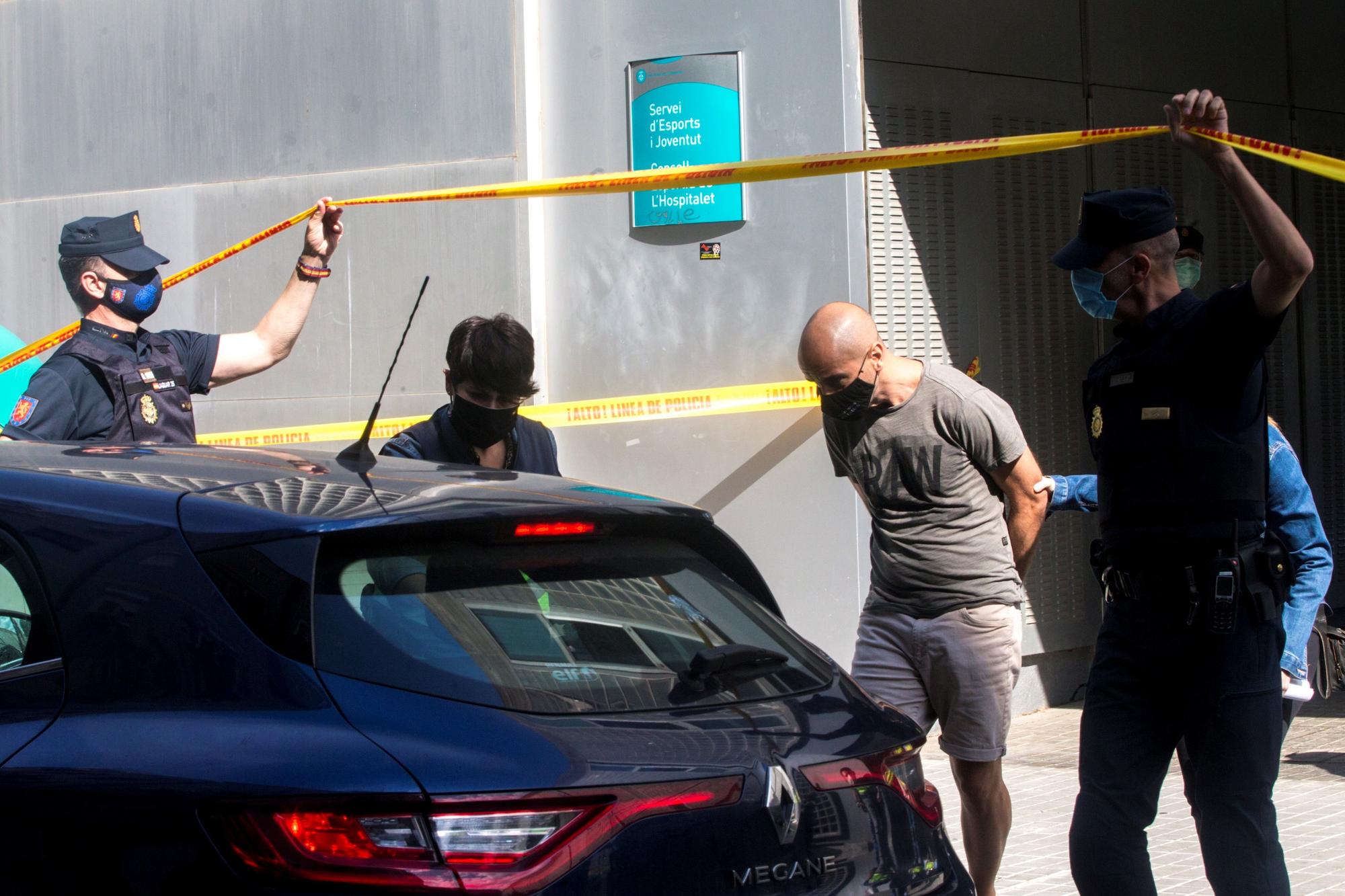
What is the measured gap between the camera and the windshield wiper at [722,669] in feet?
9.15

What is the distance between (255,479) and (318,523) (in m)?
0.37

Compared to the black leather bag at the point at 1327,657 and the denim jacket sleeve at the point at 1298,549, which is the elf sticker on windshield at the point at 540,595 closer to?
the denim jacket sleeve at the point at 1298,549

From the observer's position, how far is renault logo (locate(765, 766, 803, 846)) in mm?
2629

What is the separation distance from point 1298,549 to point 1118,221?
1074mm

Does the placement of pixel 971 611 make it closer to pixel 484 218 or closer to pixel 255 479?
pixel 255 479

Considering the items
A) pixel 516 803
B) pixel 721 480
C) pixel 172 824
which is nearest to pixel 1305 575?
pixel 516 803

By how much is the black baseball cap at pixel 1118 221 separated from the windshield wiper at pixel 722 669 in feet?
4.93

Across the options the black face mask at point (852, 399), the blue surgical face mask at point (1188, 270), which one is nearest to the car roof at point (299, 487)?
the black face mask at point (852, 399)

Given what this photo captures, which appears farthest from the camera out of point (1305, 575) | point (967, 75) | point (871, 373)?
point (967, 75)

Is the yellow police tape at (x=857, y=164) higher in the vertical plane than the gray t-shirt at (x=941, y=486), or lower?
higher

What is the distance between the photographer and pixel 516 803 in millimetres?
2396

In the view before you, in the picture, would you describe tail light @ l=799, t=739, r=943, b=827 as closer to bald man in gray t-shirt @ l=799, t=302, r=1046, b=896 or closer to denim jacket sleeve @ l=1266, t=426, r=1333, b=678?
denim jacket sleeve @ l=1266, t=426, r=1333, b=678

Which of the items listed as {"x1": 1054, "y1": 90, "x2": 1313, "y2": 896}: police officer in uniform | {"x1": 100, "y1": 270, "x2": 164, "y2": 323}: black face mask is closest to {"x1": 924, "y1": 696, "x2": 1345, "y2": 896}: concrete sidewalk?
{"x1": 1054, "y1": 90, "x2": 1313, "y2": 896}: police officer in uniform

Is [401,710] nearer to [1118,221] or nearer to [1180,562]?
[1180,562]
